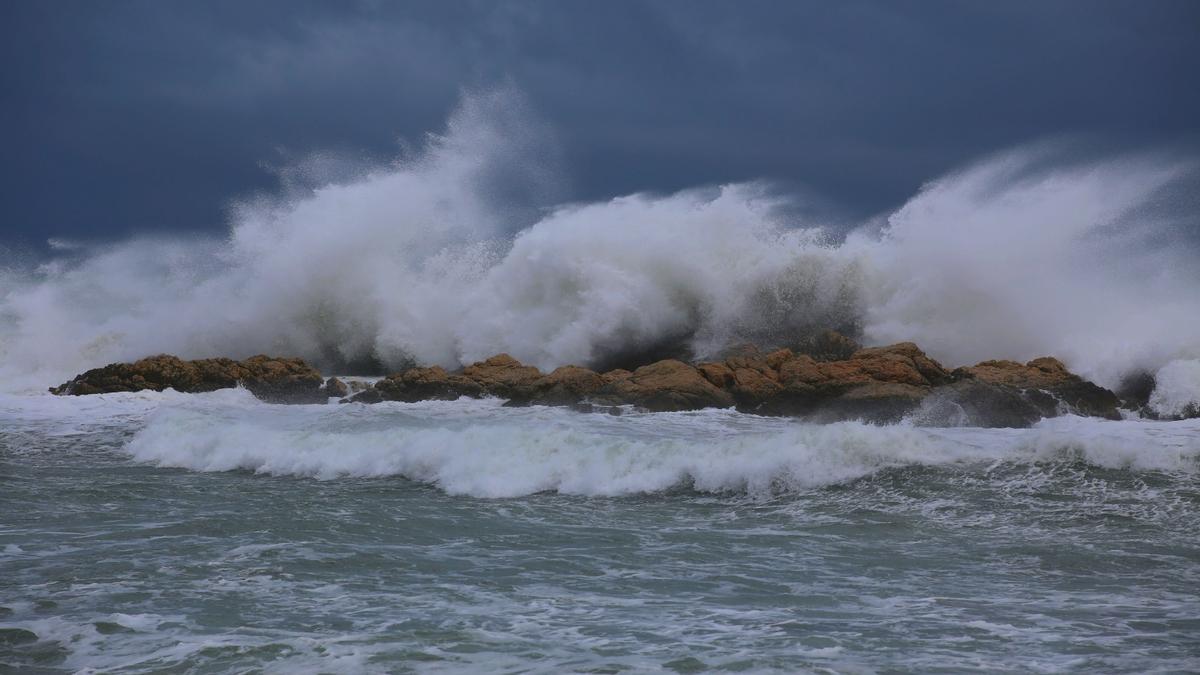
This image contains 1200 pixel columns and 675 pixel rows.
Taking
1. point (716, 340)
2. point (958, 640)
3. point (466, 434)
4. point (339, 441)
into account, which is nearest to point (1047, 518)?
point (958, 640)

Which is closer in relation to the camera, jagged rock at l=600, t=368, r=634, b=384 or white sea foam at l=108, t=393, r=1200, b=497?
white sea foam at l=108, t=393, r=1200, b=497

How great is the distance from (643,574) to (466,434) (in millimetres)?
5341

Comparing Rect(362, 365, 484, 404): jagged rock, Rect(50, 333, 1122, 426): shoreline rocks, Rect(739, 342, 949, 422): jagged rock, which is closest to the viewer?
Rect(50, 333, 1122, 426): shoreline rocks

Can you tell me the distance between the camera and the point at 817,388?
1441cm

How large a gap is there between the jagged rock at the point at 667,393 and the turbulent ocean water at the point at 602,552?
9.22 feet

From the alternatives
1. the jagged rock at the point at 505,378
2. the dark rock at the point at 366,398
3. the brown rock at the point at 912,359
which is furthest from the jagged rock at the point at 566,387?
the brown rock at the point at 912,359

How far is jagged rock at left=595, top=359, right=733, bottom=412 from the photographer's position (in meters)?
15.0

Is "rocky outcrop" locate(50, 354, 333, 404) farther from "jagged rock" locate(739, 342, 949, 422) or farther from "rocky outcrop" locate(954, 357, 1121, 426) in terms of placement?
"rocky outcrop" locate(954, 357, 1121, 426)

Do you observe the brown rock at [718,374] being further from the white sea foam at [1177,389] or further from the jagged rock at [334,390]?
the jagged rock at [334,390]

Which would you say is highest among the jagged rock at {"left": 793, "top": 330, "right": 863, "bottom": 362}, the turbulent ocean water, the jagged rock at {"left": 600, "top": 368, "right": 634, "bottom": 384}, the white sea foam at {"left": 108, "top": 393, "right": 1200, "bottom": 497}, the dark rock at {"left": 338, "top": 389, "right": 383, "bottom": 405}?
the jagged rock at {"left": 793, "top": 330, "right": 863, "bottom": 362}

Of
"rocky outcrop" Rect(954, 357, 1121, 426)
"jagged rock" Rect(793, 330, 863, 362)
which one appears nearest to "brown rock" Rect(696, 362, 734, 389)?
"jagged rock" Rect(793, 330, 863, 362)

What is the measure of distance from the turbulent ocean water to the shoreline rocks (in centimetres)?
210

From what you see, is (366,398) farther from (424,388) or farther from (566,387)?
(566,387)

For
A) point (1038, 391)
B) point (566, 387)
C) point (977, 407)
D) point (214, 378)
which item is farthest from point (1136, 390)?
point (214, 378)
